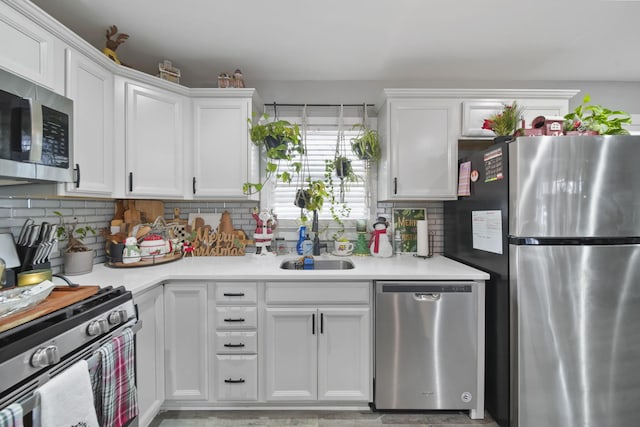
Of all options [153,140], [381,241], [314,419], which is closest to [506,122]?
[381,241]

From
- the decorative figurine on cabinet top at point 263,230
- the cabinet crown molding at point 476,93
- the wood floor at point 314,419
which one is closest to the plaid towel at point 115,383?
the wood floor at point 314,419

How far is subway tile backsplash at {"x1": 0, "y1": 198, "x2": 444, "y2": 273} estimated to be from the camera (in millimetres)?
1536

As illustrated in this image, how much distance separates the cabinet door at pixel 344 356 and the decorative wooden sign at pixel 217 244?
38.8 inches

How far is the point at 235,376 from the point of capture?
5.96ft

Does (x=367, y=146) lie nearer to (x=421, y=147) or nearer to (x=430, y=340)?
(x=421, y=147)

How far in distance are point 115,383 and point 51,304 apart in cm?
41

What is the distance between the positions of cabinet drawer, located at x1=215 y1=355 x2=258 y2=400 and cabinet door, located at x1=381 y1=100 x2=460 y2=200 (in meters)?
1.54

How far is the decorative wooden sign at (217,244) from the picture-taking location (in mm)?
2389

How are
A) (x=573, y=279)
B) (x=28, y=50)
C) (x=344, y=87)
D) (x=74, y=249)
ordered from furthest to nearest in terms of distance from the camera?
1. (x=344, y=87)
2. (x=74, y=249)
3. (x=573, y=279)
4. (x=28, y=50)

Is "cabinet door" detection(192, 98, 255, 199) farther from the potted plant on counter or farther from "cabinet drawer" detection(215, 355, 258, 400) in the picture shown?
"cabinet drawer" detection(215, 355, 258, 400)

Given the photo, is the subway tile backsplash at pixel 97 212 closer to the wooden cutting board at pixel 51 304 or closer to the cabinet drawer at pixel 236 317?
the wooden cutting board at pixel 51 304

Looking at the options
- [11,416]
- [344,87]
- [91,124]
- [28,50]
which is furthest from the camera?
[344,87]

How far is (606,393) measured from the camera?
62.7 inches

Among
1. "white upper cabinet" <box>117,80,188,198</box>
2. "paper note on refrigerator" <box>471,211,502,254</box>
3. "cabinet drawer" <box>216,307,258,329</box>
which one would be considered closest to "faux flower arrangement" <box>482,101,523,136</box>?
"paper note on refrigerator" <box>471,211,502,254</box>
